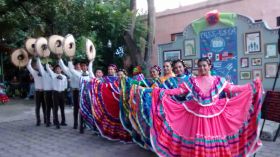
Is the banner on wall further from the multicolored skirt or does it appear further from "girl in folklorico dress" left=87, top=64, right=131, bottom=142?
the multicolored skirt

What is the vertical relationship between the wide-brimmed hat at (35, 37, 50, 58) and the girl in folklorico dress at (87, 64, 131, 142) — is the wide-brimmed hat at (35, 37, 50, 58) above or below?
above

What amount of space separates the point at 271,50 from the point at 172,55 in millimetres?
2976

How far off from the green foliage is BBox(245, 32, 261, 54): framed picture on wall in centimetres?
534

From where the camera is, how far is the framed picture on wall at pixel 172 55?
1066cm

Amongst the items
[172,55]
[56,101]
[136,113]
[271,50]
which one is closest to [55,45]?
[56,101]

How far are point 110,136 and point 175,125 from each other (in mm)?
2269

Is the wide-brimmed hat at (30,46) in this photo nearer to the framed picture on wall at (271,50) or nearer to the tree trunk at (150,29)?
the tree trunk at (150,29)

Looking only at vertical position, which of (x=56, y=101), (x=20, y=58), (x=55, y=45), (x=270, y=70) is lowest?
(x=56, y=101)

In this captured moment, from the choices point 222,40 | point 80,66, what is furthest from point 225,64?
point 80,66

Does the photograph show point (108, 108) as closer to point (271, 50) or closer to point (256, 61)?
point (256, 61)

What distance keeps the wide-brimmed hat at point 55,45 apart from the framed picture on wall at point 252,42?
15.0 ft

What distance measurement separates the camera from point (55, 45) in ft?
27.8

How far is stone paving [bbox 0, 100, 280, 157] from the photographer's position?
5.92 meters

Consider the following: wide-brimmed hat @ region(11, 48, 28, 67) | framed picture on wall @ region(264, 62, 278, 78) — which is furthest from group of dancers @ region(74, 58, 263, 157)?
wide-brimmed hat @ region(11, 48, 28, 67)
